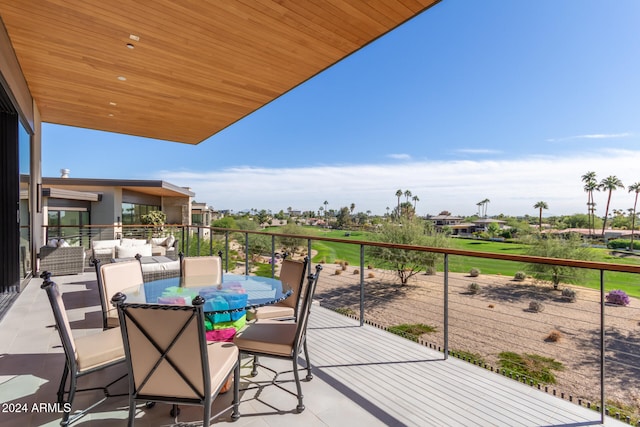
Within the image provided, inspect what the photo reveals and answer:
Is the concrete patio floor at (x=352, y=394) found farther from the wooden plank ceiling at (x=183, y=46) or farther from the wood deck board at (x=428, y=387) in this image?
the wooden plank ceiling at (x=183, y=46)

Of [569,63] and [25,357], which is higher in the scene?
[569,63]

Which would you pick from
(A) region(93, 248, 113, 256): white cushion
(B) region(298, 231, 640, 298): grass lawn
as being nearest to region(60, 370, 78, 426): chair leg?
(A) region(93, 248, 113, 256): white cushion

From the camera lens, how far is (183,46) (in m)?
3.57

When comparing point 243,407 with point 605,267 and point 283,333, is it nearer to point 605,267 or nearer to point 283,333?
point 283,333

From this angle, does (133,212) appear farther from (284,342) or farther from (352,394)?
(352,394)

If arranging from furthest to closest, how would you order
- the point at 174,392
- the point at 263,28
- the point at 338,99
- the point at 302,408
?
the point at 338,99 → the point at 263,28 → the point at 302,408 → the point at 174,392

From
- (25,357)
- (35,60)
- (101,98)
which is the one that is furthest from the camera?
(101,98)

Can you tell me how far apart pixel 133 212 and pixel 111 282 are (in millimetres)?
16177

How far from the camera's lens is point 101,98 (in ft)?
16.6

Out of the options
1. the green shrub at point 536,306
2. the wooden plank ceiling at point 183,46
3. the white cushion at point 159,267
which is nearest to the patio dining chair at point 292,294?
the white cushion at point 159,267

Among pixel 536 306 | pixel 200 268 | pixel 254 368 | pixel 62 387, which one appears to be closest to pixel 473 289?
pixel 536 306

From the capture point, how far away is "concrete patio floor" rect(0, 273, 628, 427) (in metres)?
1.82

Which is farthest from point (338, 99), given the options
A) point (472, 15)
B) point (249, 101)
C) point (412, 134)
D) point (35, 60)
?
point (35, 60)

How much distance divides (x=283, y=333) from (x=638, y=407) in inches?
408
